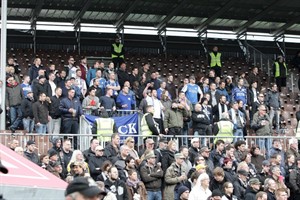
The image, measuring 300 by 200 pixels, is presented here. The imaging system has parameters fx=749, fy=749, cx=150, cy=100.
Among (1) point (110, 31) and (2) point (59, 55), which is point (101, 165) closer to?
(2) point (59, 55)

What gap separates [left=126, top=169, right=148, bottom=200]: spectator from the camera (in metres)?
12.9

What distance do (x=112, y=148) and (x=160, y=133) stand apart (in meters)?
3.98

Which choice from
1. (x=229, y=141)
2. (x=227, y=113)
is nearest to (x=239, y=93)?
(x=227, y=113)

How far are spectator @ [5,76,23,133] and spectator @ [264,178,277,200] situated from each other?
6.61 meters

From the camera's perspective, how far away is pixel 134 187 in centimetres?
1310

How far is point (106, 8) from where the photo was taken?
2748 cm

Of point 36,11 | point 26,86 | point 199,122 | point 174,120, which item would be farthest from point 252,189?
point 36,11

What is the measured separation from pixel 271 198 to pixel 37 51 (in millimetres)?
15025

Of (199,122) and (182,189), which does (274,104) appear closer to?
(199,122)

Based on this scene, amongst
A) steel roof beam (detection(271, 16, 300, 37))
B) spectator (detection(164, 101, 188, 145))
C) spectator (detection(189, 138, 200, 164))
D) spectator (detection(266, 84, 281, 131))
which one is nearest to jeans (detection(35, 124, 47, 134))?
spectator (detection(164, 101, 188, 145))

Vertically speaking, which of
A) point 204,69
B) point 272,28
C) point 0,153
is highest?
point 272,28

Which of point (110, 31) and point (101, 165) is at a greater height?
point (110, 31)

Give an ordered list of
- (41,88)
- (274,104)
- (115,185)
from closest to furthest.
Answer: (115,185) → (41,88) → (274,104)

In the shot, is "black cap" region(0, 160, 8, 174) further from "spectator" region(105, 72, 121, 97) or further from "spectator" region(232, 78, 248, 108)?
"spectator" region(232, 78, 248, 108)
